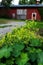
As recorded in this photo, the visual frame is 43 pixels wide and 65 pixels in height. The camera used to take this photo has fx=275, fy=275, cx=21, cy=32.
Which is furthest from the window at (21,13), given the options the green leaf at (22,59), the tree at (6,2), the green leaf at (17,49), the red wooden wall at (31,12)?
the green leaf at (22,59)

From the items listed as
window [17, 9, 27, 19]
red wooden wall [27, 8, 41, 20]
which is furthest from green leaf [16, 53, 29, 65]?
window [17, 9, 27, 19]

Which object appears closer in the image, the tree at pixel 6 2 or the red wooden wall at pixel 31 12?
the tree at pixel 6 2


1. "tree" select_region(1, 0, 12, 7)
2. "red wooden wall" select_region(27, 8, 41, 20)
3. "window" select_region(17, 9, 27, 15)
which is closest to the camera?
"tree" select_region(1, 0, 12, 7)

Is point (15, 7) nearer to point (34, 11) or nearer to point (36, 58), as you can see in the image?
point (34, 11)

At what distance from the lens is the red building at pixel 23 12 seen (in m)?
49.7

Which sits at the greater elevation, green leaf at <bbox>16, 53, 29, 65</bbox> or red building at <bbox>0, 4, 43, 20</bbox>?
green leaf at <bbox>16, 53, 29, 65</bbox>

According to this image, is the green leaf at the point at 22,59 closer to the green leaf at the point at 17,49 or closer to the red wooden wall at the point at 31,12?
the green leaf at the point at 17,49

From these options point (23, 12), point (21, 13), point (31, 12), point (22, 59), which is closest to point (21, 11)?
point (21, 13)

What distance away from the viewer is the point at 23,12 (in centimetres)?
5125

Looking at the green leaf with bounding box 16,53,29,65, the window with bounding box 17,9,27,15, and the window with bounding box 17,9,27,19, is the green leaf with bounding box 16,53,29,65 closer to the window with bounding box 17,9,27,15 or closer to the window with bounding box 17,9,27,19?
the window with bounding box 17,9,27,19

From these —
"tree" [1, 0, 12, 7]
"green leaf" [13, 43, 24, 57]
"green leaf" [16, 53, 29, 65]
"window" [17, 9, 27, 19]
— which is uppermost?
"green leaf" [13, 43, 24, 57]

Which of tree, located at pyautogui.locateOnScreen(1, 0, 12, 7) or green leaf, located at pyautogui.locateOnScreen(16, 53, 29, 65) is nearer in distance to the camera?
green leaf, located at pyautogui.locateOnScreen(16, 53, 29, 65)

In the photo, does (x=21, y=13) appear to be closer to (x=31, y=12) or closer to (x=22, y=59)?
(x=31, y=12)

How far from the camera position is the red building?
163ft
